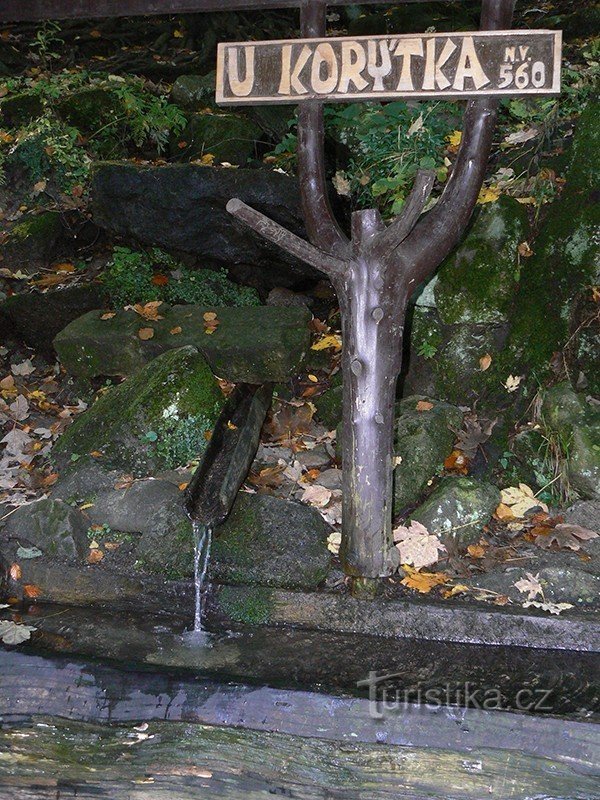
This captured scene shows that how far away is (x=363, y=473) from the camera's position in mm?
4402

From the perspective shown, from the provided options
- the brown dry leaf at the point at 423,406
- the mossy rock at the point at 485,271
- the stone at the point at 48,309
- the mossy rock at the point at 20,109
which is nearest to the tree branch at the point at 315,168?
the brown dry leaf at the point at 423,406

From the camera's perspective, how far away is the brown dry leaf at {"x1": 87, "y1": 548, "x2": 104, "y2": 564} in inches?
196

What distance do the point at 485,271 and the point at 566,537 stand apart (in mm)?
2247

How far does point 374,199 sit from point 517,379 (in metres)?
2.10

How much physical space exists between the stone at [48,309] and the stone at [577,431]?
14.0 ft

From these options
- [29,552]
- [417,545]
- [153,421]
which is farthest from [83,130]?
[417,545]

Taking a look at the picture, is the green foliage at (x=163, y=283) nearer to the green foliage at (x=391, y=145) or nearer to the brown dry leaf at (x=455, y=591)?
the green foliage at (x=391, y=145)

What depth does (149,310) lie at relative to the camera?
697cm

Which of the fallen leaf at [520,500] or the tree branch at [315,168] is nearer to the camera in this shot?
the tree branch at [315,168]

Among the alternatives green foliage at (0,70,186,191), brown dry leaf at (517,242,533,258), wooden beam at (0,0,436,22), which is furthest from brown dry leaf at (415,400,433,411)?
green foliage at (0,70,186,191)

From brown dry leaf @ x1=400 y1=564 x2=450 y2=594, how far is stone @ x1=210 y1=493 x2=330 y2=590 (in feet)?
1.62

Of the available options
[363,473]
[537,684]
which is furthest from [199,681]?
[537,684]

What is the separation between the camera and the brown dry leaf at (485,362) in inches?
235

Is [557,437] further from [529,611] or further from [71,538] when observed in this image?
[71,538]
